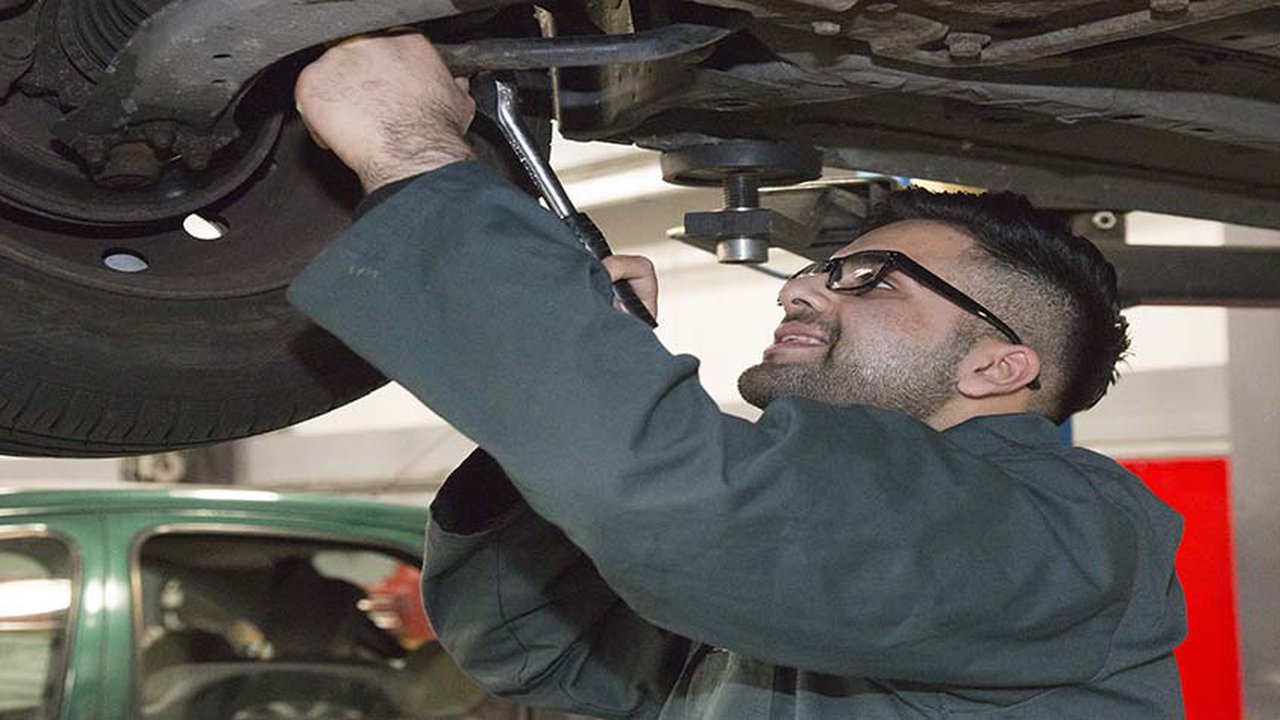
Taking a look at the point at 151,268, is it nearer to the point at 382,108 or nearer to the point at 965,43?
the point at 382,108

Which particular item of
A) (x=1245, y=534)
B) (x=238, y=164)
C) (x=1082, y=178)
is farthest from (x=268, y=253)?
(x=1245, y=534)

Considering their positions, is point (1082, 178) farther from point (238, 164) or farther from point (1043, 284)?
point (238, 164)

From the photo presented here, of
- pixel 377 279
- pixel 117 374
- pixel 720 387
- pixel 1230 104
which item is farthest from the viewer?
pixel 720 387

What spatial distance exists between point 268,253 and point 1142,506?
753mm

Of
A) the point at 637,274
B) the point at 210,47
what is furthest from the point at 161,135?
the point at 637,274

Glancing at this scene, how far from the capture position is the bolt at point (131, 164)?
1.21 metres

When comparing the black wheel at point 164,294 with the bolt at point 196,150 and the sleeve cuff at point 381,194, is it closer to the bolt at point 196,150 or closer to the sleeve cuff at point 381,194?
the bolt at point 196,150

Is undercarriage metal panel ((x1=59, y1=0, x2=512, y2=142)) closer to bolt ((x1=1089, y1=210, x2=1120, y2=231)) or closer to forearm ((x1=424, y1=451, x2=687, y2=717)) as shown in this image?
forearm ((x1=424, y1=451, x2=687, y2=717))

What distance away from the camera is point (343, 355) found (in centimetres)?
137

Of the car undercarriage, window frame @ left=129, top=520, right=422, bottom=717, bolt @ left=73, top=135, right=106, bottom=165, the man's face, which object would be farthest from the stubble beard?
window frame @ left=129, top=520, right=422, bottom=717

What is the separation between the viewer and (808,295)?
1.44 meters

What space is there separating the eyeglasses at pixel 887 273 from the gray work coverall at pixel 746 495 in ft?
0.67

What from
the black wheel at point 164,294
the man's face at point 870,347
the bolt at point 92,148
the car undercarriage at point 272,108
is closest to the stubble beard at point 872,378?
the man's face at point 870,347

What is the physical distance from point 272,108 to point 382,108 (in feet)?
0.76
